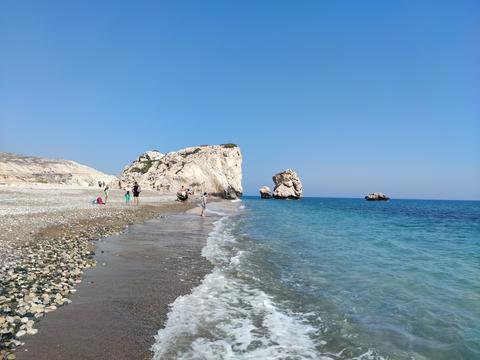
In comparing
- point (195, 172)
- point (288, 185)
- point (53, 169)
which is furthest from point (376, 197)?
point (53, 169)

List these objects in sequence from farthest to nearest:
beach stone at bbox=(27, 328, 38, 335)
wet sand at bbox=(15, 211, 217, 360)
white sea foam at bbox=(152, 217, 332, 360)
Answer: white sea foam at bbox=(152, 217, 332, 360), beach stone at bbox=(27, 328, 38, 335), wet sand at bbox=(15, 211, 217, 360)

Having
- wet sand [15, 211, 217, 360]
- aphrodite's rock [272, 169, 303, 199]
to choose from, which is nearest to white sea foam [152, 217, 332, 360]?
wet sand [15, 211, 217, 360]

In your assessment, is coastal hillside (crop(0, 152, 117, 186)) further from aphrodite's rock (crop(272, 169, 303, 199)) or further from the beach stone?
the beach stone

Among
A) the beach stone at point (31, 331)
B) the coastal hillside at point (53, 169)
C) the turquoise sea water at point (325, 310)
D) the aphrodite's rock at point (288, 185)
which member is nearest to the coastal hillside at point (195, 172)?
the coastal hillside at point (53, 169)

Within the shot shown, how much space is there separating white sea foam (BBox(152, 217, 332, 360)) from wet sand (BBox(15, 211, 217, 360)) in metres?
0.38

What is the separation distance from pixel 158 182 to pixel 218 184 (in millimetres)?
16856

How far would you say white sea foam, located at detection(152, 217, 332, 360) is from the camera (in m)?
6.53

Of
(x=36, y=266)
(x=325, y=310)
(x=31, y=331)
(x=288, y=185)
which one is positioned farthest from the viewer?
(x=288, y=185)

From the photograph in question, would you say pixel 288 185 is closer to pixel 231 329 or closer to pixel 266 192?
pixel 266 192

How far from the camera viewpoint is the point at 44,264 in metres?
11.1

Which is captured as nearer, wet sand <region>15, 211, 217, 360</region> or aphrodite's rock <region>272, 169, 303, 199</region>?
wet sand <region>15, 211, 217, 360</region>

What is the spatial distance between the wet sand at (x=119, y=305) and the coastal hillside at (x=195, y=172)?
77.9 m

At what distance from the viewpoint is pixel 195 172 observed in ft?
310

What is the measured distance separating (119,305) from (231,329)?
2.80m
